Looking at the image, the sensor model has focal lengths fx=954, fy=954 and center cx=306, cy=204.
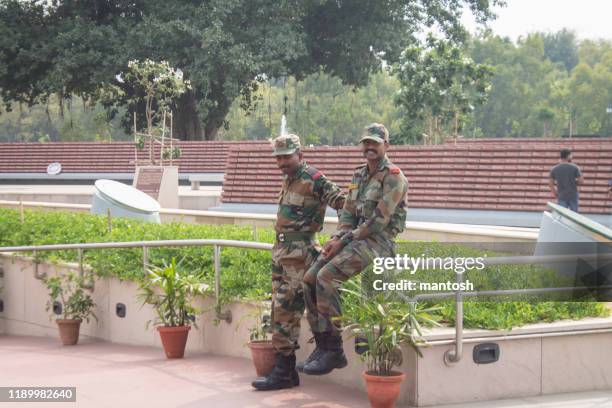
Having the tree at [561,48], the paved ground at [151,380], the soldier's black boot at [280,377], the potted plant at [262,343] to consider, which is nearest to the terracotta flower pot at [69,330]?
the paved ground at [151,380]

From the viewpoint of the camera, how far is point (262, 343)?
7.70m

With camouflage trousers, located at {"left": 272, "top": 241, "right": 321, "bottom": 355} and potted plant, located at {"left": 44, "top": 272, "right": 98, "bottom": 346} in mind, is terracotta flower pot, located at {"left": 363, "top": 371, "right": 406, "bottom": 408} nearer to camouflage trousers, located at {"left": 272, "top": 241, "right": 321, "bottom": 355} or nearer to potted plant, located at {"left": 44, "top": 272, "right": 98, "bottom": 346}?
camouflage trousers, located at {"left": 272, "top": 241, "right": 321, "bottom": 355}

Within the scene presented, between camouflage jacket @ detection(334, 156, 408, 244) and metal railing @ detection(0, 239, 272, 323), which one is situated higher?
camouflage jacket @ detection(334, 156, 408, 244)

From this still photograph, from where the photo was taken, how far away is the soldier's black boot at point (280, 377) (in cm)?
719

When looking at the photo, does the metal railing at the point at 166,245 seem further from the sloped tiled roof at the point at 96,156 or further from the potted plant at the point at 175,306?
the sloped tiled roof at the point at 96,156

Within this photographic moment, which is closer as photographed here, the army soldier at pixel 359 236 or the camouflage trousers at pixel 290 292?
the army soldier at pixel 359 236

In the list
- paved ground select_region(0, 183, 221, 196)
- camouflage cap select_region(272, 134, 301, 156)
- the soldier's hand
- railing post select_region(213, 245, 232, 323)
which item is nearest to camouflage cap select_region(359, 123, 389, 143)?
camouflage cap select_region(272, 134, 301, 156)

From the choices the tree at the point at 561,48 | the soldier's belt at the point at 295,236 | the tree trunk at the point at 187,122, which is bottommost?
the soldier's belt at the point at 295,236

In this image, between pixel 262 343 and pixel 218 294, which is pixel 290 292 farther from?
pixel 218 294

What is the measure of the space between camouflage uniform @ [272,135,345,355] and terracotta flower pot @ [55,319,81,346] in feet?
15.3

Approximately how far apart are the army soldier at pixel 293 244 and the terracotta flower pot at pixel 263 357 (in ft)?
0.91

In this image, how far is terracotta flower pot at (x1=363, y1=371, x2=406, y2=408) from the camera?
6285mm

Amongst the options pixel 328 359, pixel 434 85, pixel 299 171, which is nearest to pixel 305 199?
pixel 299 171

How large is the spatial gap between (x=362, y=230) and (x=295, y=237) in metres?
0.74
